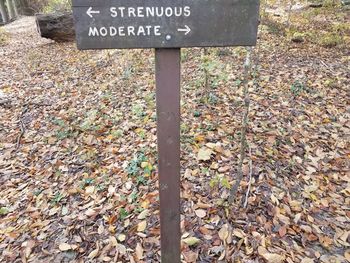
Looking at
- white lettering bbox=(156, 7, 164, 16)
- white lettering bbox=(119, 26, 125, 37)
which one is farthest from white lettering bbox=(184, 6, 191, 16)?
white lettering bbox=(119, 26, 125, 37)

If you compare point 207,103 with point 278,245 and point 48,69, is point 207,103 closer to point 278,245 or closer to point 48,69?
point 278,245

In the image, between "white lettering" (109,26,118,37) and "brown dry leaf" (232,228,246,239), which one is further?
"brown dry leaf" (232,228,246,239)

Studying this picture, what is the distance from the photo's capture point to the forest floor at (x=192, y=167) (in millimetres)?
2904

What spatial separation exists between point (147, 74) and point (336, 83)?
158 inches

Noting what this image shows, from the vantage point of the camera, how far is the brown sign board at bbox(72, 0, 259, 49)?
1.64 m

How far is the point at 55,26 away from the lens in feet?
35.2

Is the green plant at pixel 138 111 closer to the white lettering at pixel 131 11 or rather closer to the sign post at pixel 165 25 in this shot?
the sign post at pixel 165 25

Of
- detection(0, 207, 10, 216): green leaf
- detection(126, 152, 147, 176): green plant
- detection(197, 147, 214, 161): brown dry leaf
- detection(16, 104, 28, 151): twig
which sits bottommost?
detection(0, 207, 10, 216): green leaf

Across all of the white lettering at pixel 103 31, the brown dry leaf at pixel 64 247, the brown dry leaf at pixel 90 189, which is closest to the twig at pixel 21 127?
the brown dry leaf at pixel 90 189

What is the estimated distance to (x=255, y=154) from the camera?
12.6 feet

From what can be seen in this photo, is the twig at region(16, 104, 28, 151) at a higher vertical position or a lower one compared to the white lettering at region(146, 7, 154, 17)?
lower

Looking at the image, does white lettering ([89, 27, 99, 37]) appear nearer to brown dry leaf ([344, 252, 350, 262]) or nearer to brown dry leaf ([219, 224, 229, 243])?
brown dry leaf ([219, 224, 229, 243])

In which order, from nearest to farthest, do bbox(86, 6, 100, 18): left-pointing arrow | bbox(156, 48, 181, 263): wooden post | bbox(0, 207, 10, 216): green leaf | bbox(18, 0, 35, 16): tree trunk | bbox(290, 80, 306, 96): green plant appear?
bbox(86, 6, 100, 18): left-pointing arrow → bbox(156, 48, 181, 263): wooden post → bbox(0, 207, 10, 216): green leaf → bbox(290, 80, 306, 96): green plant → bbox(18, 0, 35, 16): tree trunk

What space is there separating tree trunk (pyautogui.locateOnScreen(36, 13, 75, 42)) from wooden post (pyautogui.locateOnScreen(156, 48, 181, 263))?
1046cm
